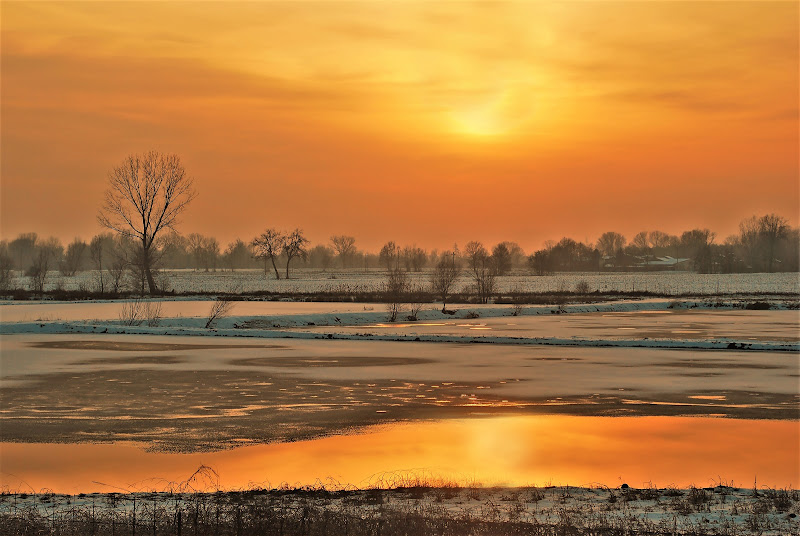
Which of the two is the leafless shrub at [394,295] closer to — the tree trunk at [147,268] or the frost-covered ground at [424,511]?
the tree trunk at [147,268]

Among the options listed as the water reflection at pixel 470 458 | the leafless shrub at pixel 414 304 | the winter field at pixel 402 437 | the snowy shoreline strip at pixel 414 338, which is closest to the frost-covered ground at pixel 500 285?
the leafless shrub at pixel 414 304

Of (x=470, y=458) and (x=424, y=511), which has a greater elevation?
(x=424, y=511)

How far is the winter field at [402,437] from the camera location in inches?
399

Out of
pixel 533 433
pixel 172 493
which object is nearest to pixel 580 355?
pixel 533 433

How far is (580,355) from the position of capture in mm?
30172

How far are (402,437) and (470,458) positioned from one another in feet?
6.49

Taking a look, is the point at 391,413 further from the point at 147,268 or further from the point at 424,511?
Answer: the point at 147,268

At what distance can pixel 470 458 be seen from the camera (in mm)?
14055

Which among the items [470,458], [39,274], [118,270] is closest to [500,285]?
[118,270]

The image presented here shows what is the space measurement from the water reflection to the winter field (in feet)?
0.20

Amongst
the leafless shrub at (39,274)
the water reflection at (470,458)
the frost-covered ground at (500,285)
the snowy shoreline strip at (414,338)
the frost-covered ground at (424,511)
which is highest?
the leafless shrub at (39,274)

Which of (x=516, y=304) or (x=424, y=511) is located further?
(x=516, y=304)

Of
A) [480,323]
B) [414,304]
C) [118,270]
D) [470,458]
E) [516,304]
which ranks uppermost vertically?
[118,270]

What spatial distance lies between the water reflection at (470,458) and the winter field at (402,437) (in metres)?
0.06
